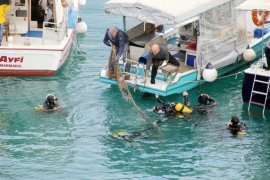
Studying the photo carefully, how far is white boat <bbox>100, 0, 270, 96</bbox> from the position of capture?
832 inches

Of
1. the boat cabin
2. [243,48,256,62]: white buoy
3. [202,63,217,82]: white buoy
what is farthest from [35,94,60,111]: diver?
[243,48,256,62]: white buoy

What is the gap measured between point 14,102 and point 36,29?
4774 mm

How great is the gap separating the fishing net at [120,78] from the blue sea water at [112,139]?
0.83 feet

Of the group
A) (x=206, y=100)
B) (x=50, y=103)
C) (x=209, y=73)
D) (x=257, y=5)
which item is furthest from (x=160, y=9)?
(x=50, y=103)

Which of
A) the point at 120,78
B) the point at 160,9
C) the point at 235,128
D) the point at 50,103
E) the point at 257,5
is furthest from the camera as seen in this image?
the point at 160,9

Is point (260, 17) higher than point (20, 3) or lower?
higher

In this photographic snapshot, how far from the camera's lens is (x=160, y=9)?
20.9m

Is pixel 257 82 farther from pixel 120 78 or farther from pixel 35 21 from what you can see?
pixel 35 21

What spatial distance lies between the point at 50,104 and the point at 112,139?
266 centimetres

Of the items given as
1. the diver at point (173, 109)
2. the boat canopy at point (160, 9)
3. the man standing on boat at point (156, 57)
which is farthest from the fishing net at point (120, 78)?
the boat canopy at point (160, 9)

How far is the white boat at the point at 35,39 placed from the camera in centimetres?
2289

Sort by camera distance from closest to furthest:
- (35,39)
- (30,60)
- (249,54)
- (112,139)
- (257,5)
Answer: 1. (112,139)
2. (257,5)
3. (30,60)
4. (249,54)
5. (35,39)

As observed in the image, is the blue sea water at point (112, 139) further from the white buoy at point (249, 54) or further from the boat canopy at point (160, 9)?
the boat canopy at point (160, 9)

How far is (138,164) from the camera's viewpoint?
55.4ft
